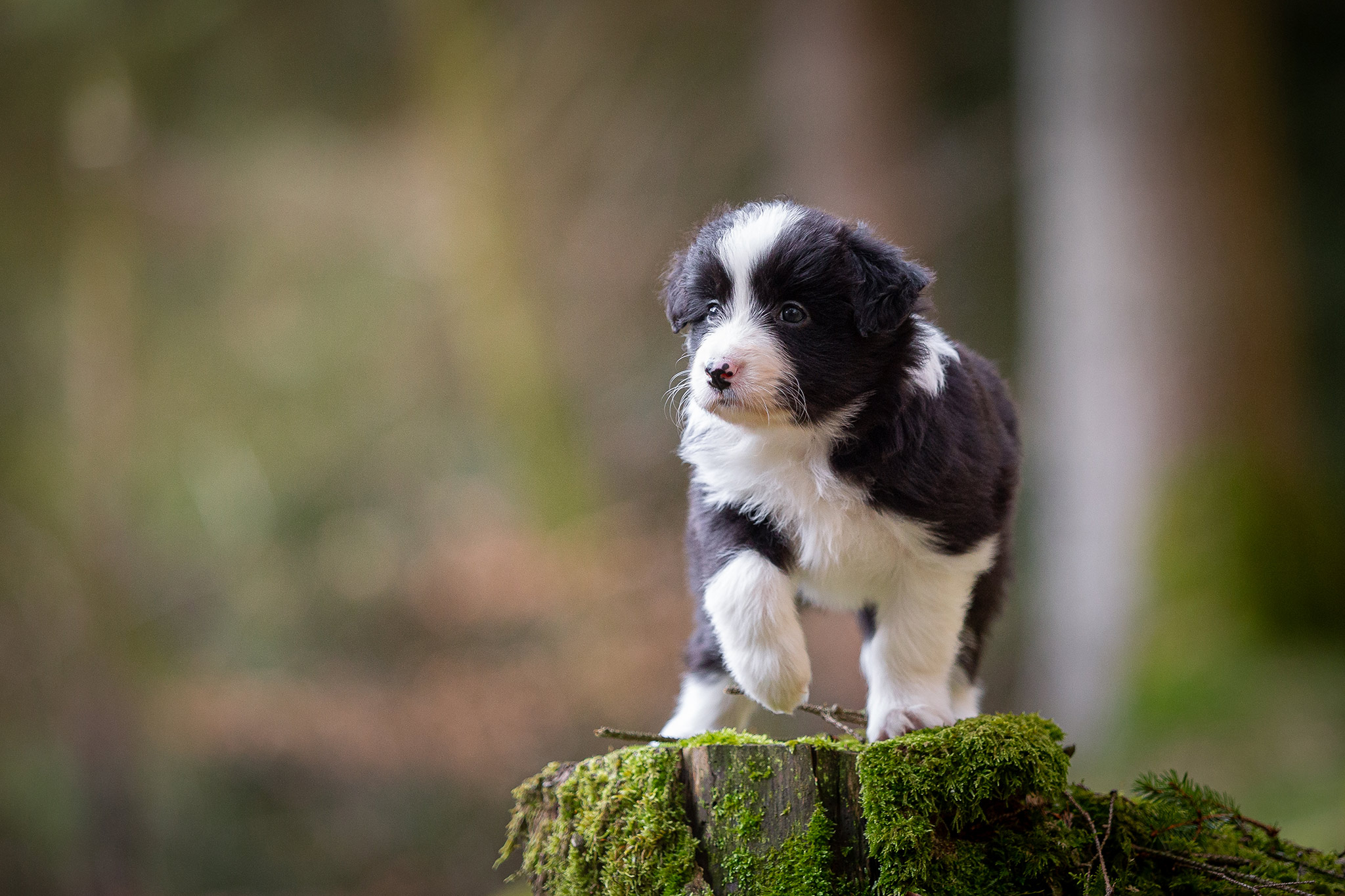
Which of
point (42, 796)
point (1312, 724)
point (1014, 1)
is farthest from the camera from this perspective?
point (1014, 1)

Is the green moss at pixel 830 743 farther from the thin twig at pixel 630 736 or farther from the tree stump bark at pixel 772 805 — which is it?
the thin twig at pixel 630 736

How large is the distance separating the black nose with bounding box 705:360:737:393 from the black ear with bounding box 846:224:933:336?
41 cm

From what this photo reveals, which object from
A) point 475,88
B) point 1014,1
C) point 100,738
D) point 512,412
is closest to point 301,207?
point 475,88

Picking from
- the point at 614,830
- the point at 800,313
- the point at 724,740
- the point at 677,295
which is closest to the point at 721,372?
the point at 800,313

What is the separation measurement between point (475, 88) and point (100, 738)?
7074 mm

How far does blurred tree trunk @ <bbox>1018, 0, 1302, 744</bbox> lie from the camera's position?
763 cm

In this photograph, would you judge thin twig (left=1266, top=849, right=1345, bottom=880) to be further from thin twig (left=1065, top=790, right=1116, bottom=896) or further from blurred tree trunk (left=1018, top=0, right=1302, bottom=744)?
blurred tree trunk (left=1018, top=0, right=1302, bottom=744)

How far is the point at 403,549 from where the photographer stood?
35.3 ft

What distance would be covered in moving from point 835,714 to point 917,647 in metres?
0.35

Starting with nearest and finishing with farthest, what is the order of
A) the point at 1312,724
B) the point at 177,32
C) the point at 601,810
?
the point at 601,810 → the point at 1312,724 → the point at 177,32

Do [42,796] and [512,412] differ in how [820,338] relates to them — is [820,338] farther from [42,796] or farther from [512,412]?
[42,796]

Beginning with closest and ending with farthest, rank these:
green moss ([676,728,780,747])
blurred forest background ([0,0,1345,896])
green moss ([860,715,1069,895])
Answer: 1. green moss ([860,715,1069,895])
2. green moss ([676,728,780,747])
3. blurred forest background ([0,0,1345,896])

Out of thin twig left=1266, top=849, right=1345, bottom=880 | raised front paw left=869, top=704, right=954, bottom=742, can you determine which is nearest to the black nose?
raised front paw left=869, top=704, right=954, bottom=742

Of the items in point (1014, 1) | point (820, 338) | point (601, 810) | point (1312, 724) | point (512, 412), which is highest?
point (1014, 1)
